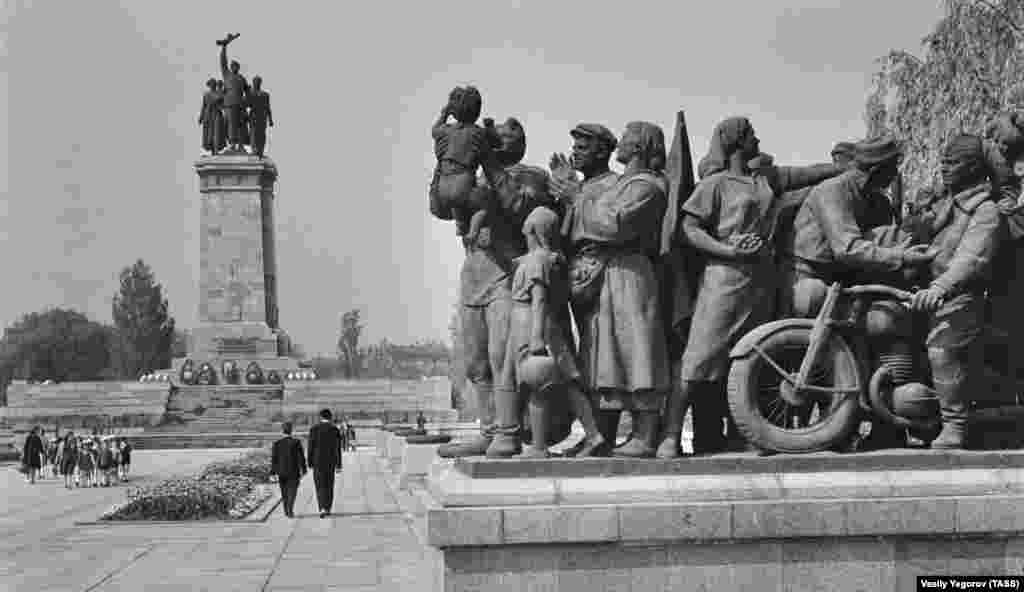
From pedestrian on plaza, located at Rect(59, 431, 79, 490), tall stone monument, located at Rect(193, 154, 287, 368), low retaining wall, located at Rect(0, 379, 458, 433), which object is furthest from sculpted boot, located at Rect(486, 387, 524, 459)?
tall stone monument, located at Rect(193, 154, 287, 368)

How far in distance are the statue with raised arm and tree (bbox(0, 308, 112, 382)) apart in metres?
53.2

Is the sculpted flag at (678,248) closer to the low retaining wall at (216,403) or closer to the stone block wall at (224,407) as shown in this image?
the low retaining wall at (216,403)

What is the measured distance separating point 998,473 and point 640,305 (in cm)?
241

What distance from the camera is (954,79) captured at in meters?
24.7

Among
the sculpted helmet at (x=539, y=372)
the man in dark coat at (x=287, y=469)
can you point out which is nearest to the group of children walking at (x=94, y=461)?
the man in dark coat at (x=287, y=469)

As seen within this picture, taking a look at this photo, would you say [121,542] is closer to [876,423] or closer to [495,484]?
[495,484]

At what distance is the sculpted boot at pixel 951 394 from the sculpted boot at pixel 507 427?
2.50m

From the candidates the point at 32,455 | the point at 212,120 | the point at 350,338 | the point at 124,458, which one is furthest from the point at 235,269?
the point at 350,338

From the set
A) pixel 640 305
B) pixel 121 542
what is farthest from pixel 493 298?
pixel 121 542

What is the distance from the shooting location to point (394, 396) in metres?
59.7

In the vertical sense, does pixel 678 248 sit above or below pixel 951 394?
above

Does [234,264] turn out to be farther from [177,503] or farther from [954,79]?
[177,503]

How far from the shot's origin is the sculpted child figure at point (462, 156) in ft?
31.7

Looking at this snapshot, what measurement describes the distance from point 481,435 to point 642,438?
2.18 metres
